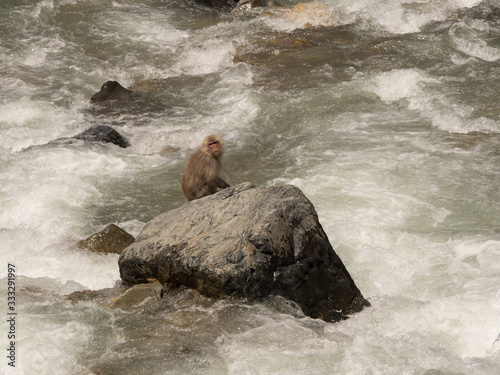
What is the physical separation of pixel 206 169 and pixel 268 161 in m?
2.08

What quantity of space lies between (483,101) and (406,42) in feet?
10.2

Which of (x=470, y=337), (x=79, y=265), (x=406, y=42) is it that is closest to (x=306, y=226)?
(x=470, y=337)

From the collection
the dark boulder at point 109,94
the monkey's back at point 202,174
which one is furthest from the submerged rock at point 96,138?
the monkey's back at point 202,174

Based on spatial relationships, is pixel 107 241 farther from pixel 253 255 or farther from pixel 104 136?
pixel 104 136

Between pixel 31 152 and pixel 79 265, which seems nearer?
pixel 79 265

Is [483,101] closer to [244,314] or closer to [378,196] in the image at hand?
[378,196]

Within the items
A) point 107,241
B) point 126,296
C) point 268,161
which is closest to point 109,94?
point 268,161

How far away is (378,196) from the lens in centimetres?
839

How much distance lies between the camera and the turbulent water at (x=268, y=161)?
525 cm

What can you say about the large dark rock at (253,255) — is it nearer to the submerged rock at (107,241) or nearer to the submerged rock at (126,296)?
the submerged rock at (126,296)

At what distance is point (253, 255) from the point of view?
5.46 metres

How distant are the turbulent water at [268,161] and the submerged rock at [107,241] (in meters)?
0.13

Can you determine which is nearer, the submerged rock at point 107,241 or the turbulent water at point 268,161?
the turbulent water at point 268,161

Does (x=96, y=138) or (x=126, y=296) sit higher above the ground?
(x=126, y=296)
